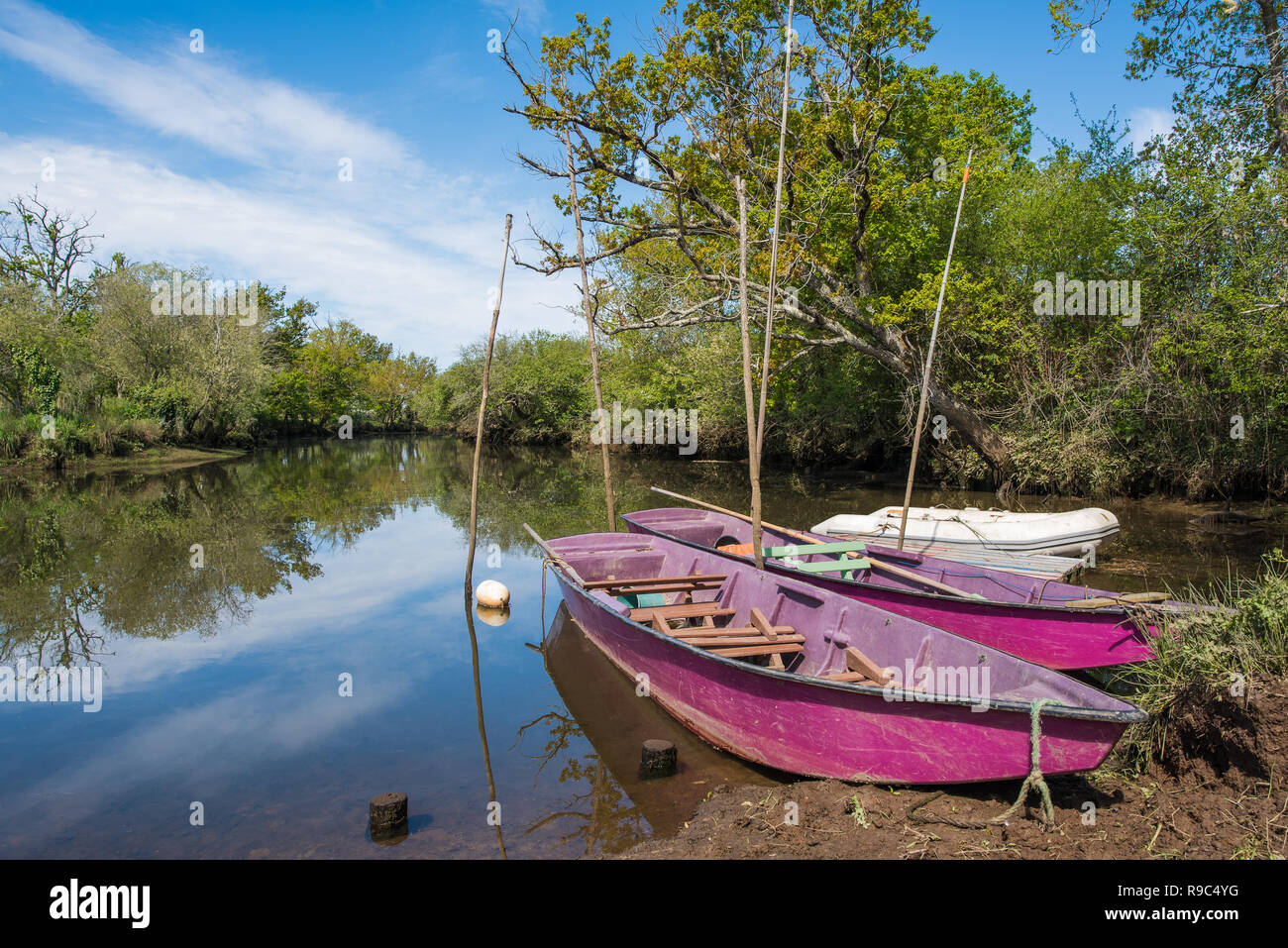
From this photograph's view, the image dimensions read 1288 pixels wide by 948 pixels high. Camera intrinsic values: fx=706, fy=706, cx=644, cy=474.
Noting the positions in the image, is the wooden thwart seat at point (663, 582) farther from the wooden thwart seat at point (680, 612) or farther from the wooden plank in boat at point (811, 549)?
the wooden plank in boat at point (811, 549)

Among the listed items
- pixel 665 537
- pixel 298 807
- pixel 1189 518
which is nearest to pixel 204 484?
pixel 665 537

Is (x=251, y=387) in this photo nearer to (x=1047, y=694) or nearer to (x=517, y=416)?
(x=517, y=416)

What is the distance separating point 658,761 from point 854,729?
1536mm

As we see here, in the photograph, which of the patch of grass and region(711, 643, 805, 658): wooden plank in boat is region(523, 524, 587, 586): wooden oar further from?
the patch of grass

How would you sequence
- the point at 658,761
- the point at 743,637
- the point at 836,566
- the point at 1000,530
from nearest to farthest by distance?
the point at 658,761
the point at 743,637
the point at 836,566
the point at 1000,530

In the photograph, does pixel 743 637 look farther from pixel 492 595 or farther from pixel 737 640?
pixel 492 595

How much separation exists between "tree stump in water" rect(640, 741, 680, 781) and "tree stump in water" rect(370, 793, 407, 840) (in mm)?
1665

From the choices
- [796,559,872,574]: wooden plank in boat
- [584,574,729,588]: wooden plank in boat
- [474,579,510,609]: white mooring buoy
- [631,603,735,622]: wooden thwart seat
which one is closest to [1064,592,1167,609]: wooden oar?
[796,559,872,574]: wooden plank in boat

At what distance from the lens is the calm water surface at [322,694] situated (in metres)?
4.63

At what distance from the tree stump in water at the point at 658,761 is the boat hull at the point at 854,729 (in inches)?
16.0

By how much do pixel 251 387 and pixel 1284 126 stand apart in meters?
38.3

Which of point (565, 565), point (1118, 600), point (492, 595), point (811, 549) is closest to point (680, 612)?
point (565, 565)

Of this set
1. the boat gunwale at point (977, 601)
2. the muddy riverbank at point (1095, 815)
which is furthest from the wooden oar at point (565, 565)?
the muddy riverbank at point (1095, 815)

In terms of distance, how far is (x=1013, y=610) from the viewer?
6176 mm
